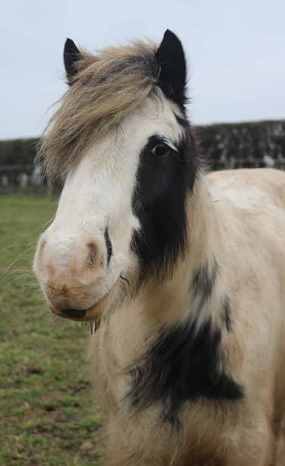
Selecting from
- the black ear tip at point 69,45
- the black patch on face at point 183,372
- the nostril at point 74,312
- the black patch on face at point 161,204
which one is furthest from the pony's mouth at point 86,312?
the black ear tip at point 69,45

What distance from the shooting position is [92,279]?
77.1 inches

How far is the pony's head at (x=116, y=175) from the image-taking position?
1973 mm

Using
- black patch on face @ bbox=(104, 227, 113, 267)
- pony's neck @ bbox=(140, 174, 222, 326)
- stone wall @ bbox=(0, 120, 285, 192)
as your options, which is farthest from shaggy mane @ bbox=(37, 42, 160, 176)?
stone wall @ bbox=(0, 120, 285, 192)

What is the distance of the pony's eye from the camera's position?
2.32 meters

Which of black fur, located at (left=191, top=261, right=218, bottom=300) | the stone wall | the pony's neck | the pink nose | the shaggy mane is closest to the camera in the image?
the pink nose

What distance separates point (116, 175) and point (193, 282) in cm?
74

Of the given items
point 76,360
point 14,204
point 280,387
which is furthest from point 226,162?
point 280,387

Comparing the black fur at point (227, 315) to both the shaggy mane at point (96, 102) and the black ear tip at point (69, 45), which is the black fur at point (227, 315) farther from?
the black ear tip at point (69, 45)

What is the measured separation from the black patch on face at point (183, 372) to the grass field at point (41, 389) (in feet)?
1.99

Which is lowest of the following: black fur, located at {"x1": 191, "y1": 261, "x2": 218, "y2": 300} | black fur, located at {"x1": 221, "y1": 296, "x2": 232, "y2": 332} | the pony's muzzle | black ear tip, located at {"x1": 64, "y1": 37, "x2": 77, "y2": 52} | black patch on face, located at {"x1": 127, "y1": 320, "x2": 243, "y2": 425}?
black patch on face, located at {"x1": 127, "y1": 320, "x2": 243, "y2": 425}

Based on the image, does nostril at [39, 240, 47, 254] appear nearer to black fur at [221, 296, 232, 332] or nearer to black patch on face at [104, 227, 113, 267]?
black patch on face at [104, 227, 113, 267]

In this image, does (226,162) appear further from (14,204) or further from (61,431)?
(61,431)

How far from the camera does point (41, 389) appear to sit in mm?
4906

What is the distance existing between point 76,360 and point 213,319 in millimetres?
3096
